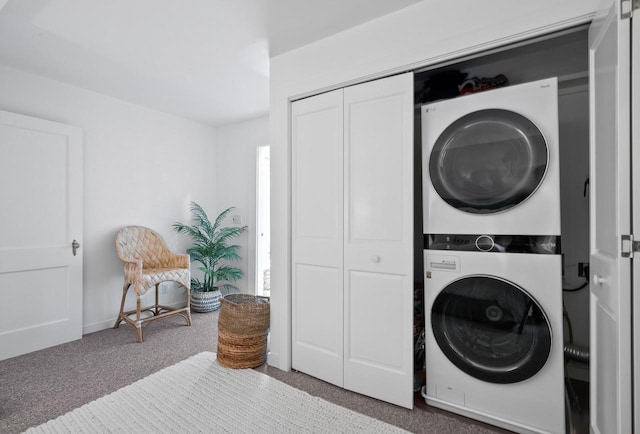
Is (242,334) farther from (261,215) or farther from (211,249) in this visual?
(261,215)

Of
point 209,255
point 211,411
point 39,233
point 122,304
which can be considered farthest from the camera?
point 209,255

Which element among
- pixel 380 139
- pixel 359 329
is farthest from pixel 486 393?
pixel 380 139

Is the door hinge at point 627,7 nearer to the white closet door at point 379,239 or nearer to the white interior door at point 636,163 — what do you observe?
the white interior door at point 636,163

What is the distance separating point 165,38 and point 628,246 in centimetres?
282

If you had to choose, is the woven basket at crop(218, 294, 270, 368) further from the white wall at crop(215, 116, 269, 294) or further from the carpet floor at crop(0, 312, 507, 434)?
the white wall at crop(215, 116, 269, 294)

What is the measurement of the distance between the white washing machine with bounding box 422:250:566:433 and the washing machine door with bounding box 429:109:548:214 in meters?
0.32

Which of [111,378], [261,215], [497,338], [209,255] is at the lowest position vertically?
[111,378]

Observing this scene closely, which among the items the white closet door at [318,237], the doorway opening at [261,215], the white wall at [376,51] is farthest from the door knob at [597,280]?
the doorway opening at [261,215]

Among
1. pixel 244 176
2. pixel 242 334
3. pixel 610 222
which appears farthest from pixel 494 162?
pixel 244 176

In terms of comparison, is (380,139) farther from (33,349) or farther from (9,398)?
(33,349)

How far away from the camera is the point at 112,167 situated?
3.51m

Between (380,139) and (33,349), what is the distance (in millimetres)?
3365

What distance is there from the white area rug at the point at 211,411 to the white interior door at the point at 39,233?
4.50 feet

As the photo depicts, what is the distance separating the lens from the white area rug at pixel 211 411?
1760 mm
